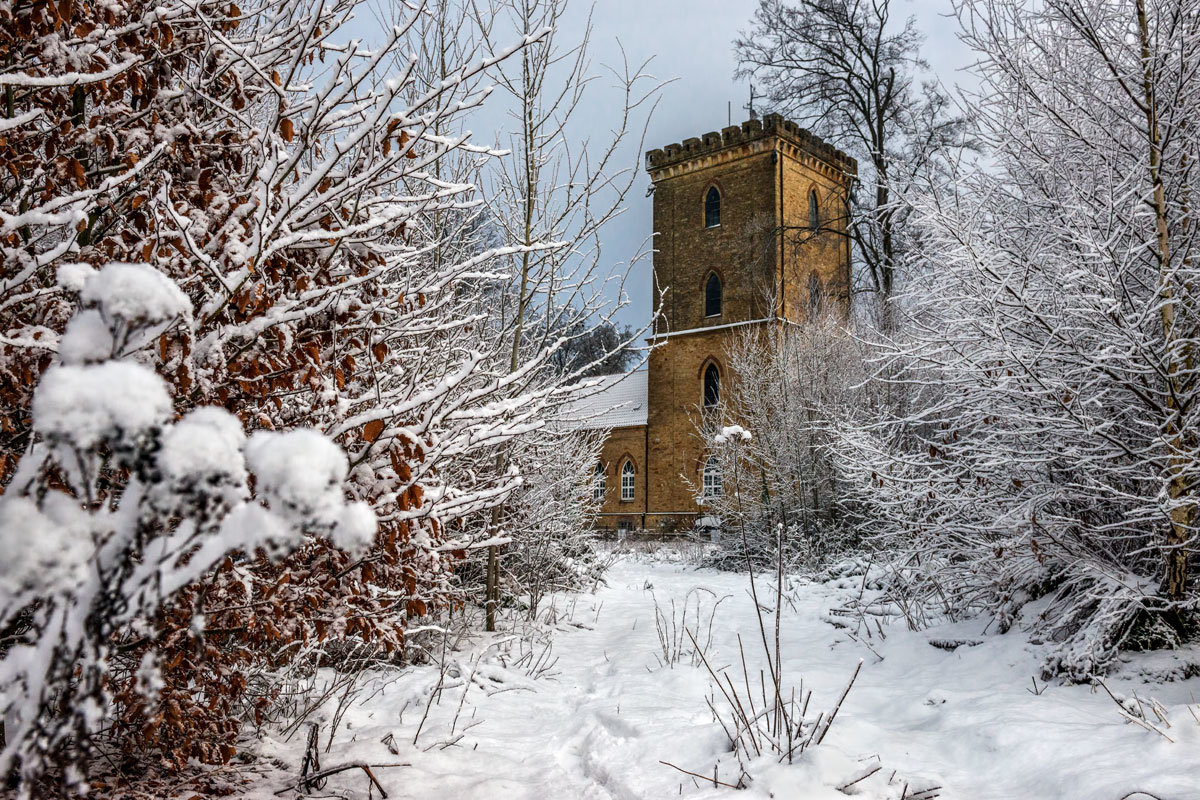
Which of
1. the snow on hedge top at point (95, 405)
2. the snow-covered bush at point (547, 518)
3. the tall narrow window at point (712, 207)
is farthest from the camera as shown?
the tall narrow window at point (712, 207)

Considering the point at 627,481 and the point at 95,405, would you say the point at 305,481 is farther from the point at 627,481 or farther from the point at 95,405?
the point at 627,481

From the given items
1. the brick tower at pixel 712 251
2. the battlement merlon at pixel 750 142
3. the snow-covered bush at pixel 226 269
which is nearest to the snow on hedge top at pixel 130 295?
the snow-covered bush at pixel 226 269

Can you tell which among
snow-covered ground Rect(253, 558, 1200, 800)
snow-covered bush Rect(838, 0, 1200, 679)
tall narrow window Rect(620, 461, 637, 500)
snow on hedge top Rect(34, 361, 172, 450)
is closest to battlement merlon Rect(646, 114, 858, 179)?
tall narrow window Rect(620, 461, 637, 500)

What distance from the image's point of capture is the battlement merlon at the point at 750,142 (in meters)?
27.3

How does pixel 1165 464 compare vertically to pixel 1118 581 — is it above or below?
above

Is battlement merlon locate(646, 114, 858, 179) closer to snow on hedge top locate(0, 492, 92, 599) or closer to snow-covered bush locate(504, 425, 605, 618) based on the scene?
snow-covered bush locate(504, 425, 605, 618)

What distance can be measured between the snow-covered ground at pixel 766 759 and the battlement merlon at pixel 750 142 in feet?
77.8

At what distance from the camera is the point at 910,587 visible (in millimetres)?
7180

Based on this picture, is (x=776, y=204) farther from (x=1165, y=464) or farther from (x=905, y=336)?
(x=1165, y=464)

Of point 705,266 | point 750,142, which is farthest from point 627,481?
point 750,142

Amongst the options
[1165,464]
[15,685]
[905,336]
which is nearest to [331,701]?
[15,685]

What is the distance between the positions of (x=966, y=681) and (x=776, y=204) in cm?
Result: 2361

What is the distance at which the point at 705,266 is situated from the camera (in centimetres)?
2858

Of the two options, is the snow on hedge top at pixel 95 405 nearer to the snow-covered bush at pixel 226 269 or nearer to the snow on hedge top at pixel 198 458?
the snow on hedge top at pixel 198 458
